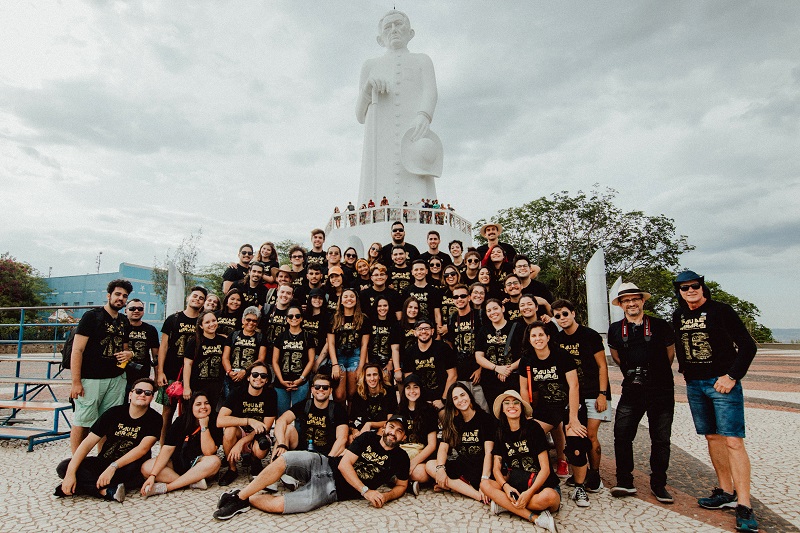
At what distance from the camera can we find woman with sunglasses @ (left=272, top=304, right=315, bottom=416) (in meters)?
5.34

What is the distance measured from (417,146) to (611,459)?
48.3 ft

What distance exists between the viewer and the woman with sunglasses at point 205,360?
5203 mm

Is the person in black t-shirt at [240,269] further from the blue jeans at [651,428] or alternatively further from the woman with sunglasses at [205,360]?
the blue jeans at [651,428]

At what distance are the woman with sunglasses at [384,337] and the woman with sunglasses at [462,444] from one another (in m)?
1.22

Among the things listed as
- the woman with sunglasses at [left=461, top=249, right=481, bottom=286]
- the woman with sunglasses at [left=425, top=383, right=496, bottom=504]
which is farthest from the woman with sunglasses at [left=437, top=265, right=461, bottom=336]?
the woman with sunglasses at [left=425, top=383, right=496, bottom=504]

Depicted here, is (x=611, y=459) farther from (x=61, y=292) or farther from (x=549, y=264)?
(x=61, y=292)

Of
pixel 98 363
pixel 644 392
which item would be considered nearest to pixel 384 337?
pixel 644 392

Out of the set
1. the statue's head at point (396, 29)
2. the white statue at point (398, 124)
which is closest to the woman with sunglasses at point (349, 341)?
the white statue at point (398, 124)

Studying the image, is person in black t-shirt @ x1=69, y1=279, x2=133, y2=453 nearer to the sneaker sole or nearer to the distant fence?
the sneaker sole

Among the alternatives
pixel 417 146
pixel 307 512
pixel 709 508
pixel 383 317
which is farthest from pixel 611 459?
pixel 417 146

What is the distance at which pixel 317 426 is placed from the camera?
15.9 ft

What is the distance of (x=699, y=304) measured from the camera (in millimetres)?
4309

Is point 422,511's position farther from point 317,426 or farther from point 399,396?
point 317,426

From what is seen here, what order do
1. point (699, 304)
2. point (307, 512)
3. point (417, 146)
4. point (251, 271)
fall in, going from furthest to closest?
1. point (417, 146)
2. point (251, 271)
3. point (699, 304)
4. point (307, 512)
